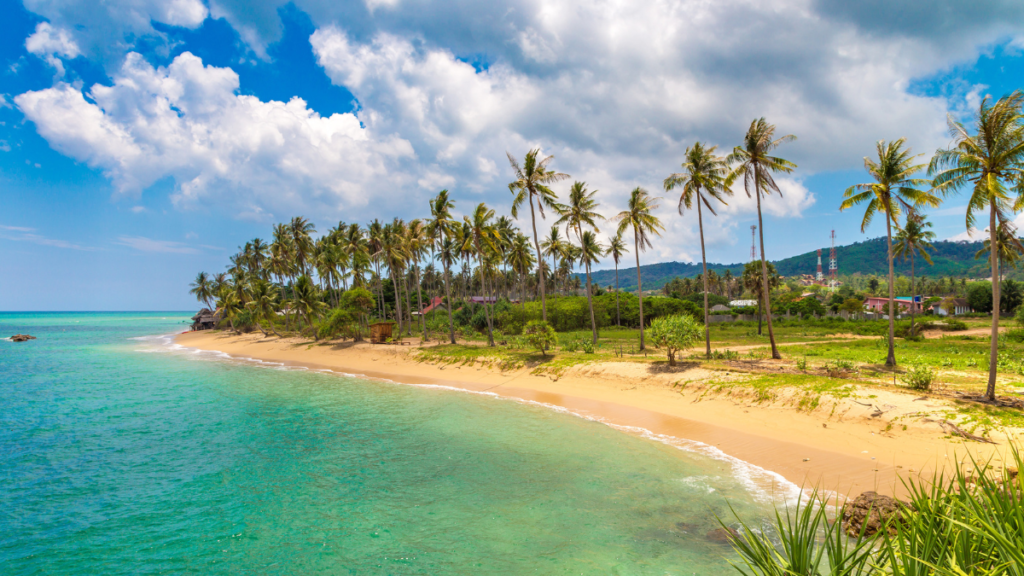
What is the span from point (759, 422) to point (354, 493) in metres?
13.0

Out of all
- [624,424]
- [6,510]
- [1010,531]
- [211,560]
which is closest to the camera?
[1010,531]

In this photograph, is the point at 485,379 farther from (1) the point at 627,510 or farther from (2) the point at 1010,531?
(2) the point at 1010,531

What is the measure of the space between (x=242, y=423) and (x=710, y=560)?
17574 millimetres

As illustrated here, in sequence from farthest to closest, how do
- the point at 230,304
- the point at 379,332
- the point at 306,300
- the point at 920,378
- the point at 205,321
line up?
the point at 205,321 < the point at 230,304 < the point at 306,300 < the point at 379,332 < the point at 920,378

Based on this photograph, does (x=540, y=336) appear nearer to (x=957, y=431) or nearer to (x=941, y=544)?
(x=957, y=431)

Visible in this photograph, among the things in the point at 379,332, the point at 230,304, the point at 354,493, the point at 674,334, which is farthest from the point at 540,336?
the point at 230,304

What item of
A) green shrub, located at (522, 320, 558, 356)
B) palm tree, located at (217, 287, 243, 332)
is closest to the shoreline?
green shrub, located at (522, 320, 558, 356)

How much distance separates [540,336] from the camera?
92.0 ft

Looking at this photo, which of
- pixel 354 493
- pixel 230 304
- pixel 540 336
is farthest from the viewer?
pixel 230 304

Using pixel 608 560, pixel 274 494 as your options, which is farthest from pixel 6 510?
pixel 608 560

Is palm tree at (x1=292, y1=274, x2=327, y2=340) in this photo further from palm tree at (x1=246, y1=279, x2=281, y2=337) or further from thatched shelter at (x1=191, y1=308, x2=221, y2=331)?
thatched shelter at (x1=191, y1=308, x2=221, y2=331)

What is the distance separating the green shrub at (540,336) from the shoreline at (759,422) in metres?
2.27

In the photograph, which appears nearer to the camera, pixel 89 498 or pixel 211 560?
pixel 211 560

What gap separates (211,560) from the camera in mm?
8328
